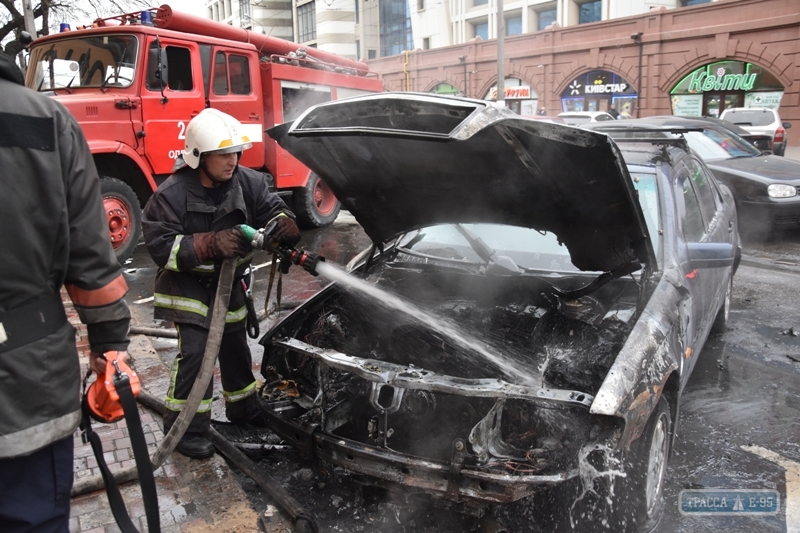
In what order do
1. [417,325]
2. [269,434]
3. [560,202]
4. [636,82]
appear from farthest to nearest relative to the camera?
[636,82] < [269,434] < [417,325] < [560,202]

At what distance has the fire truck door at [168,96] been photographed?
7.31 meters

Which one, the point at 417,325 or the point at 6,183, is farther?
the point at 417,325

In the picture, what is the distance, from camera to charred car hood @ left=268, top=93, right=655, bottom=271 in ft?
8.23

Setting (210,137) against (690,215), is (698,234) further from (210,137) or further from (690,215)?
(210,137)

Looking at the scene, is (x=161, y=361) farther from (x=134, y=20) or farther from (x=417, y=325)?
(x=134, y=20)

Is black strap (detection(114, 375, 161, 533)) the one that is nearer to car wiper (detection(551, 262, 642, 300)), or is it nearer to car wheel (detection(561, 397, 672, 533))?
car wheel (detection(561, 397, 672, 533))

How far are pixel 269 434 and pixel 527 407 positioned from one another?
5.42 feet

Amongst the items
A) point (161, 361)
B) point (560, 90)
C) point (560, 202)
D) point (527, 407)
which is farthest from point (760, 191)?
point (560, 90)

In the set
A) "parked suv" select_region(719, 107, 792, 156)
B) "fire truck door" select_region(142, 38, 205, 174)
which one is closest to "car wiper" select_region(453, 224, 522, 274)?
"fire truck door" select_region(142, 38, 205, 174)

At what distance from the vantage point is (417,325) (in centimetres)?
323

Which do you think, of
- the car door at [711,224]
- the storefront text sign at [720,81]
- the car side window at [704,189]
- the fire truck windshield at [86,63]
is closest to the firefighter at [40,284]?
the car door at [711,224]

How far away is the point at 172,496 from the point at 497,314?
1827mm

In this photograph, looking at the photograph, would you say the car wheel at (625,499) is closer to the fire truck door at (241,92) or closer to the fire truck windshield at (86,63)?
the fire truck windshield at (86,63)

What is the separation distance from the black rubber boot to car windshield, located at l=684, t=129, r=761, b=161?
800 cm
